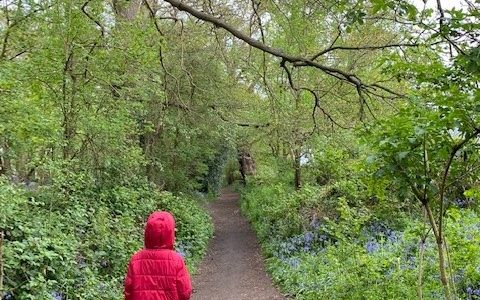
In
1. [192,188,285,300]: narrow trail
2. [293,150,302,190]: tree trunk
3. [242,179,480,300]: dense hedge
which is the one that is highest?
[293,150,302,190]: tree trunk

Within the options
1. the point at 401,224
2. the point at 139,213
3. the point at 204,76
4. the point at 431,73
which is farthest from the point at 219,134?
the point at 431,73

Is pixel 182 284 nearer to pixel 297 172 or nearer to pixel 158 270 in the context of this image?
pixel 158 270

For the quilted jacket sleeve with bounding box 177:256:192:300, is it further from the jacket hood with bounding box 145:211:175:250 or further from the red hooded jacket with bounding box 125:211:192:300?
the jacket hood with bounding box 145:211:175:250

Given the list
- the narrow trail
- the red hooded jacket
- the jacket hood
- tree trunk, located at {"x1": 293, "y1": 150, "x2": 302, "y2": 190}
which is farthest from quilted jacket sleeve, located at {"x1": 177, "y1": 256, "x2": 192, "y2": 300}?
tree trunk, located at {"x1": 293, "y1": 150, "x2": 302, "y2": 190}

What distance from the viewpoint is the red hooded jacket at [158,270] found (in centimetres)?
436

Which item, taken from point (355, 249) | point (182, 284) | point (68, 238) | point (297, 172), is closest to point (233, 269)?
point (297, 172)

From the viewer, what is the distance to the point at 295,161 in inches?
637

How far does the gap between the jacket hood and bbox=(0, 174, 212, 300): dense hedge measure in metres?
1.53

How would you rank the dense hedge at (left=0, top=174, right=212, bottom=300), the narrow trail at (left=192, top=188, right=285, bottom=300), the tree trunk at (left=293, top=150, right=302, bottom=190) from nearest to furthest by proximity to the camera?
the dense hedge at (left=0, top=174, right=212, bottom=300) < the narrow trail at (left=192, top=188, right=285, bottom=300) < the tree trunk at (left=293, top=150, right=302, bottom=190)

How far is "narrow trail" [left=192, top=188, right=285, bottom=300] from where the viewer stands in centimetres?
970

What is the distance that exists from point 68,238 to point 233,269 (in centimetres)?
657

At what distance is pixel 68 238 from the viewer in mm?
6254

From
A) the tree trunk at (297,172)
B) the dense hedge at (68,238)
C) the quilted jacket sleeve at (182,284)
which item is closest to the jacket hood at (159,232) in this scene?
the quilted jacket sleeve at (182,284)

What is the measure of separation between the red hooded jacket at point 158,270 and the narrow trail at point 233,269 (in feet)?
16.5
